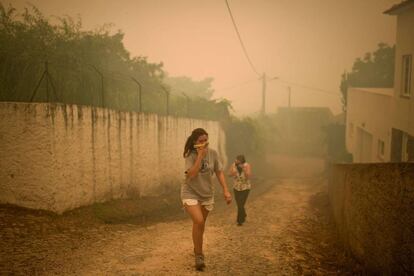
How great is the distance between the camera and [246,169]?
7789 millimetres

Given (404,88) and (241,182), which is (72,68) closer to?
(241,182)

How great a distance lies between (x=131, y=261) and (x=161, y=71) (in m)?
15.1

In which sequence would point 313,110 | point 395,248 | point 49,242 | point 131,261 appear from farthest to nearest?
point 313,110 < point 49,242 < point 131,261 < point 395,248

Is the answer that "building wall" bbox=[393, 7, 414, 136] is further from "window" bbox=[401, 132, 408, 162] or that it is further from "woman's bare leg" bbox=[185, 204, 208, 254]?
"woman's bare leg" bbox=[185, 204, 208, 254]

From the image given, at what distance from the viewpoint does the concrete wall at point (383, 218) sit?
3.55 metres

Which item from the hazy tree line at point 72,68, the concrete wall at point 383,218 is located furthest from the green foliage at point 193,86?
the concrete wall at point 383,218

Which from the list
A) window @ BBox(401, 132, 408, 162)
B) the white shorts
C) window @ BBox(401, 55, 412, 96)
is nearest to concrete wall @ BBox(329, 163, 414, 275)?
the white shorts

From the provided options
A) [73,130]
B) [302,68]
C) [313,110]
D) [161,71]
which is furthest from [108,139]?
[302,68]

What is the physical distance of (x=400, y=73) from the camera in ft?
41.5

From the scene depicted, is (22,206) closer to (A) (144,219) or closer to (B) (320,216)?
(A) (144,219)

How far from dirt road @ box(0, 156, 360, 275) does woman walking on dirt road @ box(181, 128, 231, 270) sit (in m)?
0.51

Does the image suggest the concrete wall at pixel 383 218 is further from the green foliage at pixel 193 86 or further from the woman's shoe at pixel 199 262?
the green foliage at pixel 193 86

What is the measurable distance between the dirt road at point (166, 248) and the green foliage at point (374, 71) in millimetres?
26262

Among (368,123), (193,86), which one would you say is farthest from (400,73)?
(193,86)
